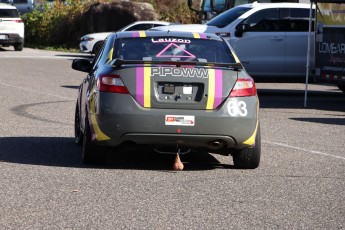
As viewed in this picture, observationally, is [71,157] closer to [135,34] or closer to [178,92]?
[135,34]

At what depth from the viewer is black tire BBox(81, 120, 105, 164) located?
10414 millimetres

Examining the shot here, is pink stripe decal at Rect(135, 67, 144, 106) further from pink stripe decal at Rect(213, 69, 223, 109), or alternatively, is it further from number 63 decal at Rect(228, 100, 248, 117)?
number 63 decal at Rect(228, 100, 248, 117)

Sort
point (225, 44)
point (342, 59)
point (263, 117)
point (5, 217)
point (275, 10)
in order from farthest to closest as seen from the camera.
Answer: point (275, 10) → point (342, 59) → point (263, 117) → point (225, 44) → point (5, 217)

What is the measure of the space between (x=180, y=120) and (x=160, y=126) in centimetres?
20

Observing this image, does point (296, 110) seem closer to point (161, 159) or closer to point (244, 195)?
point (161, 159)

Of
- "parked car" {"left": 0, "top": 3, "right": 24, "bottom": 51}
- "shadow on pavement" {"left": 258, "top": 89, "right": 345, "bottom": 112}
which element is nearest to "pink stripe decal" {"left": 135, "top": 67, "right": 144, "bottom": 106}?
"shadow on pavement" {"left": 258, "top": 89, "right": 345, "bottom": 112}

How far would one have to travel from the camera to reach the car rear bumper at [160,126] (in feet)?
33.0

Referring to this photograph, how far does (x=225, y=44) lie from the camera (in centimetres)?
1123

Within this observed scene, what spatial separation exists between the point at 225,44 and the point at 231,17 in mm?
11025

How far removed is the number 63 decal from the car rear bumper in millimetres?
16

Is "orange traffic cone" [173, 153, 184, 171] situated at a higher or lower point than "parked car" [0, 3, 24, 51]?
higher

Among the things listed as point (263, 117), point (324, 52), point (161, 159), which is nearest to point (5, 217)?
point (161, 159)

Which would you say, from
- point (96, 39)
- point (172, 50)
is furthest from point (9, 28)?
point (172, 50)

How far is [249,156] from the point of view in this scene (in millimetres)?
10617
